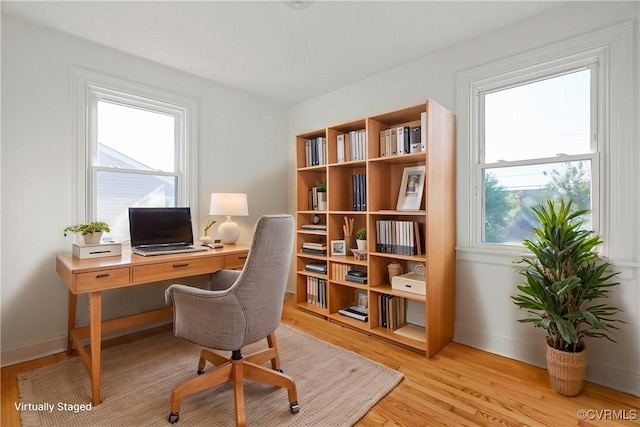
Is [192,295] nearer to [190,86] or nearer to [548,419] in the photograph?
[548,419]

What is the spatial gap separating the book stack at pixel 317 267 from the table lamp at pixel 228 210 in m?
0.80

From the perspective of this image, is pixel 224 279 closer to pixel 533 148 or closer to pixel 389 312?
pixel 389 312

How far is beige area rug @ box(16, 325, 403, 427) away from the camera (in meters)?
1.59

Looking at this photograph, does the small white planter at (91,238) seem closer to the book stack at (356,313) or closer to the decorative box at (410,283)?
the book stack at (356,313)

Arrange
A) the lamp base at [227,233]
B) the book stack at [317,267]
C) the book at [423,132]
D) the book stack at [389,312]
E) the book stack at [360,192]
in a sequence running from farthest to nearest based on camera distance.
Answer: the book stack at [317,267], the lamp base at [227,233], the book stack at [360,192], the book stack at [389,312], the book at [423,132]

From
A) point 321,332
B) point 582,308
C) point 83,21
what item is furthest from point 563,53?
point 83,21

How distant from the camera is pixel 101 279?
1.79 m

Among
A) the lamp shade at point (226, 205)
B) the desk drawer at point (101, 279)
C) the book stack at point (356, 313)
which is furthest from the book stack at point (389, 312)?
the desk drawer at point (101, 279)

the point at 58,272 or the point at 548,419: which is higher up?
the point at 58,272

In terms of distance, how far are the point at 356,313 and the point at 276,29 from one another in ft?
7.94

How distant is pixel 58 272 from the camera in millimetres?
2236

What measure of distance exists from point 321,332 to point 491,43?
2.68m

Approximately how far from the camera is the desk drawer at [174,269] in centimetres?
197

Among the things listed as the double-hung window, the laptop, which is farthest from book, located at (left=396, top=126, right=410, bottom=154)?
the laptop
